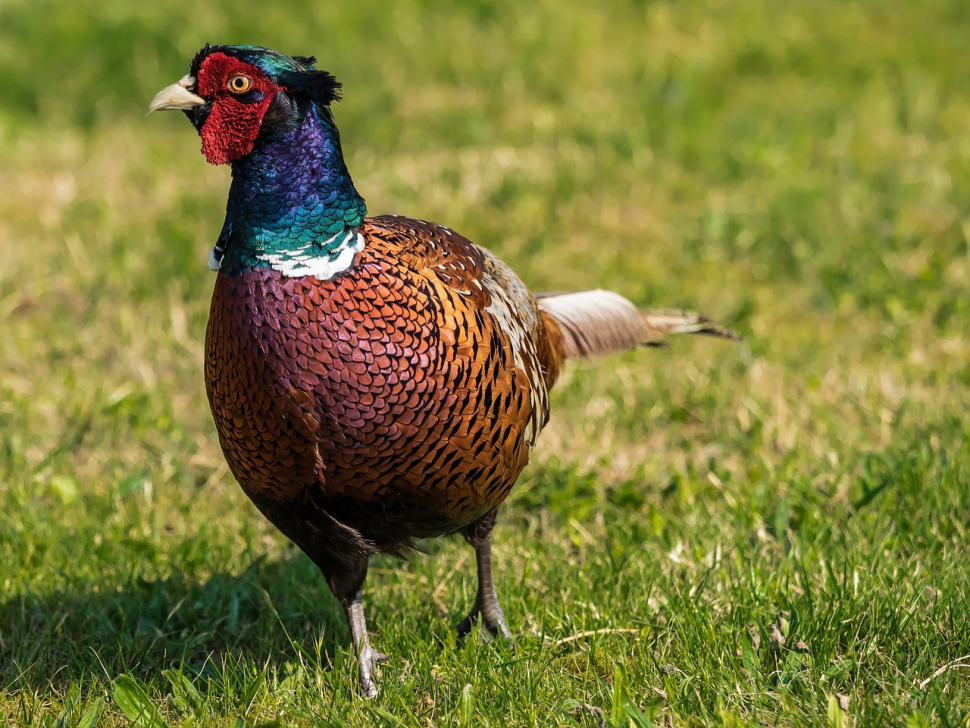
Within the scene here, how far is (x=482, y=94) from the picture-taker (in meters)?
7.31

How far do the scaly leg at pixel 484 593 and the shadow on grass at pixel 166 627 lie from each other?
0.40 metres

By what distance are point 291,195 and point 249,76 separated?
0.91 ft

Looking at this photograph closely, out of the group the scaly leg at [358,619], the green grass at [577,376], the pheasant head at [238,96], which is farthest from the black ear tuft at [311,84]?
the green grass at [577,376]

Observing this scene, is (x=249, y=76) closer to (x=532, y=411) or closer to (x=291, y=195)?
(x=291, y=195)

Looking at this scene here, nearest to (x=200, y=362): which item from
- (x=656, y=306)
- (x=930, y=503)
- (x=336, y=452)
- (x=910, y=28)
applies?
(x=656, y=306)

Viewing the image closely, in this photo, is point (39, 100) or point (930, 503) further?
point (39, 100)

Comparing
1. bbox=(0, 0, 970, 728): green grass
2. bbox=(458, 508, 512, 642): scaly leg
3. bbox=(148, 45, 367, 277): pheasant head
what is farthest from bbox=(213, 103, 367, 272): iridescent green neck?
bbox=(0, 0, 970, 728): green grass

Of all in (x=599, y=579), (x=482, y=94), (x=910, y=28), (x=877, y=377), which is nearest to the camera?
(x=599, y=579)

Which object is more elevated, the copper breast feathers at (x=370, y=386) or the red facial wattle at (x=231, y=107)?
the red facial wattle at (x=231, y=107)

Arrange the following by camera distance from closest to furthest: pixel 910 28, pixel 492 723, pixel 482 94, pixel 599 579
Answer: pixel 492 723 → pixel 599 579 → pixel 482 94 → pixel 910 28

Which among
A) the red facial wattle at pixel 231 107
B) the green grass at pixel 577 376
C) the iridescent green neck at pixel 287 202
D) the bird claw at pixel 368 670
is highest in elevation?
the red facial wattle at pixel 231 107

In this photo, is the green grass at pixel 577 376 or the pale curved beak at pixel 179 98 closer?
the pale curved beak at pixel 179 98

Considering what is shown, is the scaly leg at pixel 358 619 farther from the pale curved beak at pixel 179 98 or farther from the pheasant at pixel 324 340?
the pale curved beak at pixel 179 98

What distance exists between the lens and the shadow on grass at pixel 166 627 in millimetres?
3170
